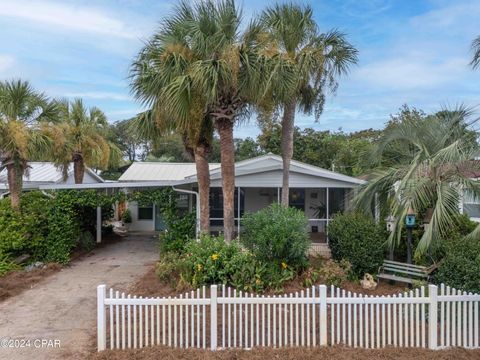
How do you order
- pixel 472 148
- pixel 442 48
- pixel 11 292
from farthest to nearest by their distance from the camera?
pixel 442 48, pixel 11 292, pixel 472 148

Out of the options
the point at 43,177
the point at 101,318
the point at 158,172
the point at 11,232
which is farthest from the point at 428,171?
the point at 43,177

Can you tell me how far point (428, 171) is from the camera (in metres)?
7.79

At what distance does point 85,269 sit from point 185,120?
18.7ft

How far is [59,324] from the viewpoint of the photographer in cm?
689

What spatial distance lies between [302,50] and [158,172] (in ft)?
47.1

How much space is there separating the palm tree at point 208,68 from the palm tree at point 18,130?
148 inches

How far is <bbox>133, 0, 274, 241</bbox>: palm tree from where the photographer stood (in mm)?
8750

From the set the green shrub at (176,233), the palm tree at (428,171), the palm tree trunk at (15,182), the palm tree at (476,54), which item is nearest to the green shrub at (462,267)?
the palm tree at (428,171)

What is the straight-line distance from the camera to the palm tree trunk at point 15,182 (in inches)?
449

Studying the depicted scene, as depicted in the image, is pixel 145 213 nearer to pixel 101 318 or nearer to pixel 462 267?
pixel 101 318

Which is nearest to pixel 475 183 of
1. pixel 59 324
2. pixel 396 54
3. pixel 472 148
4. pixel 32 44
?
pixel 472 148

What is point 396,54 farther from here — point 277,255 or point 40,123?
point 40,123

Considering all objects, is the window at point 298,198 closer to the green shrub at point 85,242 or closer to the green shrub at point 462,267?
the green shrub at point 85,242

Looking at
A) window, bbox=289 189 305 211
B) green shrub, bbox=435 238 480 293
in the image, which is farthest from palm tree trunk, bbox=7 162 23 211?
green shrub, bbox=435 238 480 293
